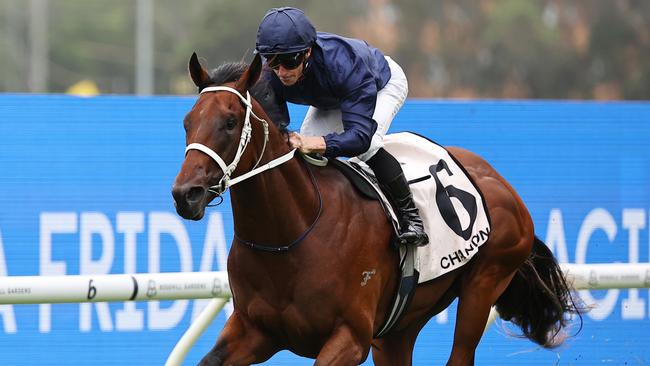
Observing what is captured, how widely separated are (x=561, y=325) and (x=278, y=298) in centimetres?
181

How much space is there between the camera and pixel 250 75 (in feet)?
13.1

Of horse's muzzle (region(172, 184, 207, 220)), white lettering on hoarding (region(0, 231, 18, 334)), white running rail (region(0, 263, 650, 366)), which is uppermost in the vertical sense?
horse's muzzle (region(172, 184, 207, 220))

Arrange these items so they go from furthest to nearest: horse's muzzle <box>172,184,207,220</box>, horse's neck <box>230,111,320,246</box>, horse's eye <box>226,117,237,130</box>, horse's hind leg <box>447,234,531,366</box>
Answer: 1. horse's hind leg <box>447,234,531,366</box>
2. horse's neck <box>230,111,320,246</box>
3. horse's eye <box>226,117,237,130</box>
4. horse's muzzle <box>172,184,207,220</box>

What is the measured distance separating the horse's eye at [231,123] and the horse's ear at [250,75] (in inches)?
6.4

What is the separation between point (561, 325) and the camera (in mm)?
5438

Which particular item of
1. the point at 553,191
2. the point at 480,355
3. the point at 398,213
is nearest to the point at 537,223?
the point at 553,191

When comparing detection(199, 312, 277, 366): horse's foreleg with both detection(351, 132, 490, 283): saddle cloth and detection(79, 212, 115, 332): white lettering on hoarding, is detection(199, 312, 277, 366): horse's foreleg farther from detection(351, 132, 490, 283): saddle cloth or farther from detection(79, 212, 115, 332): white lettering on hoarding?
detection(79, 212, 115, 332): white lettering on hoarding

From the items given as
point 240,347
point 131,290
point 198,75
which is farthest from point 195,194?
point 131,290

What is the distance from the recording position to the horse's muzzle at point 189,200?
3588 millimetres

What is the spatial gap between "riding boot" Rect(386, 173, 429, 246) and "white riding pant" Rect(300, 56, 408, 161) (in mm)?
170

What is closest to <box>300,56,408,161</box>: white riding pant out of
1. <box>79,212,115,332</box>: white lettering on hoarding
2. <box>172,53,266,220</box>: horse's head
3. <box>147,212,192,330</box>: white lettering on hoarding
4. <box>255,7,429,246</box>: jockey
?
<box>255,7,429,246</box>: jockey

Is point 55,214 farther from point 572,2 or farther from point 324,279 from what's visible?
point 572,2

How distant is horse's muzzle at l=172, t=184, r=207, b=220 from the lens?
359 centimetres

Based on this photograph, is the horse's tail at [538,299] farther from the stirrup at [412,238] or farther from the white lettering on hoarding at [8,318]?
the white lettering on hoarding at [8,318]
